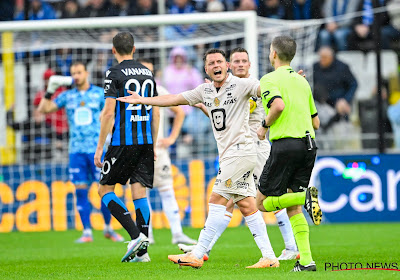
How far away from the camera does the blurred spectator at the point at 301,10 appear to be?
16406mm

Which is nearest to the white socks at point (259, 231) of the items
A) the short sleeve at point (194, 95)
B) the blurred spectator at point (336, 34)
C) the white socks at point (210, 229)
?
the white socks at point (210, 229)

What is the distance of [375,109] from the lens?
1474 cm

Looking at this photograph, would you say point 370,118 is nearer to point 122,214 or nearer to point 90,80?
point 90,80

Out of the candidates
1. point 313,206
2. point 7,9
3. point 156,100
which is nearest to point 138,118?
point 156,100

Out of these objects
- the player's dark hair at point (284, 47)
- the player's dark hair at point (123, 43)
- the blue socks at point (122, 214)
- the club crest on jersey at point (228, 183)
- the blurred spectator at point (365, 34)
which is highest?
the blurred spectator at point (365, 34)

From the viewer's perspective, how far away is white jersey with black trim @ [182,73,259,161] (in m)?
7.09

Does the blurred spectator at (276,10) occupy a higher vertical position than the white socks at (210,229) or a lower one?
higher

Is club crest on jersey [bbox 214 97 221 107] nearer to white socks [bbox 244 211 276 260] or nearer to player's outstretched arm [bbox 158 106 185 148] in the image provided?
white socks [bbox 244 211 276 260]

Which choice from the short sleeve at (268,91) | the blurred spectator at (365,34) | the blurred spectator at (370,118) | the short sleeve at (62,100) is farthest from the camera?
the blurred spectator at (365,34)

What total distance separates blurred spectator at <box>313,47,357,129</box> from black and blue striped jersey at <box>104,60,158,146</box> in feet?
23.3

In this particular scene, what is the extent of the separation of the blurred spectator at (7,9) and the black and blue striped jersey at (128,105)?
1035 centimetres

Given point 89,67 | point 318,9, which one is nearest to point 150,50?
point 89,67

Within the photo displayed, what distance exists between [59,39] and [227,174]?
8477mm

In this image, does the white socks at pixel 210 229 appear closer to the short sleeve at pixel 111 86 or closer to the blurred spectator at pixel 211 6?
the short sleeve at pixel 111 86
